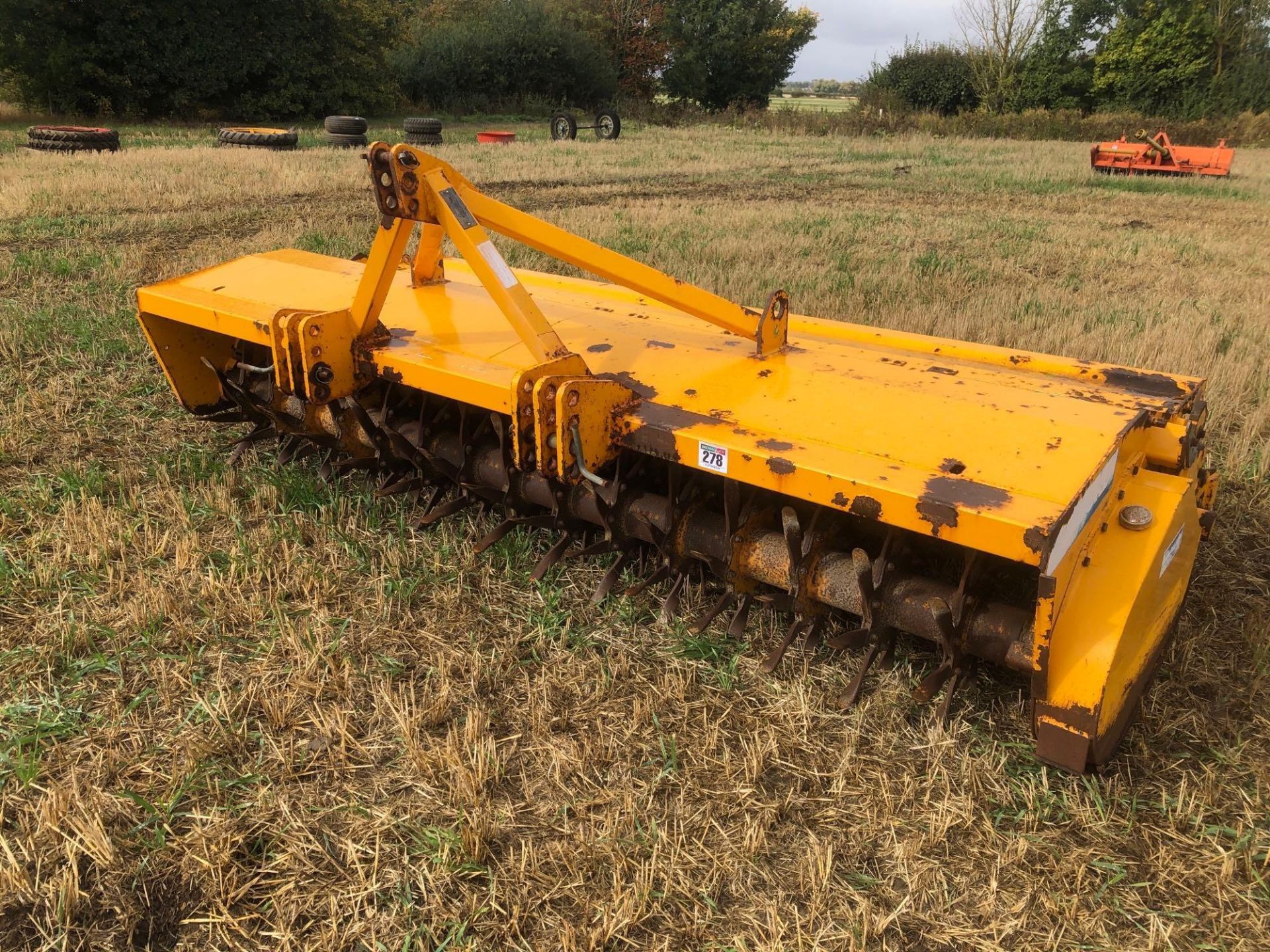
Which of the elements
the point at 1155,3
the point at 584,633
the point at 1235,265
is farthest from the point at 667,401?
the point at 1155,3

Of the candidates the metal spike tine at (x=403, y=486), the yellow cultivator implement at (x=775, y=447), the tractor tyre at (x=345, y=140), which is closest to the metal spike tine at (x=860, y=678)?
the yellow cultivator implement at (x=775, y=447)

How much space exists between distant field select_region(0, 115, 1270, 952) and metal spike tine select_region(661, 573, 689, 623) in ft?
0.11

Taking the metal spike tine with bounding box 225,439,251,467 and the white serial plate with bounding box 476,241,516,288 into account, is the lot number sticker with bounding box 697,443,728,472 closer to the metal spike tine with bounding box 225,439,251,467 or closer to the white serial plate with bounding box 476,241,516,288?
the white serial plate with bounding box 476,241,516,288

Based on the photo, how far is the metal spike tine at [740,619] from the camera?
7.95ft

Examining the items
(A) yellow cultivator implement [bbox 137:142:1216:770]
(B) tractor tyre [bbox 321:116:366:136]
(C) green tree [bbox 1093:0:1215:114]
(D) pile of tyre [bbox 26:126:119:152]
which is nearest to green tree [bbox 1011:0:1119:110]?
(C) green tree [bbox 1093:0:1215:114]

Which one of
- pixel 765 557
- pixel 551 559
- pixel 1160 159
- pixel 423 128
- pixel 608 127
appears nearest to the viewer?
pixel 765 557

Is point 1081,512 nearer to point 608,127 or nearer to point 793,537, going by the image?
point 793,537

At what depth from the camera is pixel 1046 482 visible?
1761 mm

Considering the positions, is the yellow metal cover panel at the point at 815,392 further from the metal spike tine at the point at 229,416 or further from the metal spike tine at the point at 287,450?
the metal spike tine at the point at 287,450

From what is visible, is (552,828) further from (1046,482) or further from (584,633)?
(1046,482)

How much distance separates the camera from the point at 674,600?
2.59m

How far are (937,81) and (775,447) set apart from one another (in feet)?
124

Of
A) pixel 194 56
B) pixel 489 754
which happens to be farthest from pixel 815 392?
pixel 194 56

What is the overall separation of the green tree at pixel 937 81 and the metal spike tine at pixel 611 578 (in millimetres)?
35833
